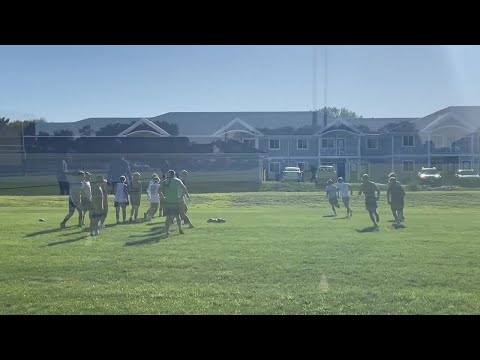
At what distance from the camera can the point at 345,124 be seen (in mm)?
4492

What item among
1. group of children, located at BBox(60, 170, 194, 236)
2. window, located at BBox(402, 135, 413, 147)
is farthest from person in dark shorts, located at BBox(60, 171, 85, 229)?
window, located at BBox(402, 135, 413, 147)

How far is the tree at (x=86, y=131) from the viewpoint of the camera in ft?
15.1

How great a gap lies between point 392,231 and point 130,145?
2.26m

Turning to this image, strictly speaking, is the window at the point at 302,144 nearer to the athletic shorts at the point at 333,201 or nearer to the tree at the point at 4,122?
the athletic shorts at the point at 333,201

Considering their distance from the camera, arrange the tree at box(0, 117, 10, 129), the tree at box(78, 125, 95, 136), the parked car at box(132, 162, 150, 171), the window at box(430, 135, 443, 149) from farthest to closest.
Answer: the parked car at box(132, 162, 150, 171), the tree at box(78, 125, 95, 136), the window at box(430, 135, 443, 149), the tree at box(0, 117, 10, 129)

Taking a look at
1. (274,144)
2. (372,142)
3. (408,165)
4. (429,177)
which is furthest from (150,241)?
(429,177)

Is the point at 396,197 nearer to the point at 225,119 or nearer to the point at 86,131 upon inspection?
the point at 225,119

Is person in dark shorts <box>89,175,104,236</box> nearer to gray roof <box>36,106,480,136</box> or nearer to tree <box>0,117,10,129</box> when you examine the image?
gray roof <box>36,106,480,136</box>

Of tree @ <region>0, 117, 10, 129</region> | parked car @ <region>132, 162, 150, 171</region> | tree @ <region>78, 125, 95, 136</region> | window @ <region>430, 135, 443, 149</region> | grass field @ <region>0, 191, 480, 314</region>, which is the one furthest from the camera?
parked car @ <region>132, 162, 150, 171</region>

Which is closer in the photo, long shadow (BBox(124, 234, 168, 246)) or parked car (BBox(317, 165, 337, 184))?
long shadow (BBox(124, 234, 168, 246))

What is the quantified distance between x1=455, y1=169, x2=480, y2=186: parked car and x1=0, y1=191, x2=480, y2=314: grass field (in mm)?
101

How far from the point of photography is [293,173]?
4715 millimetres

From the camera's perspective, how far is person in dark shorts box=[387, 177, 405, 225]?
4617mm
